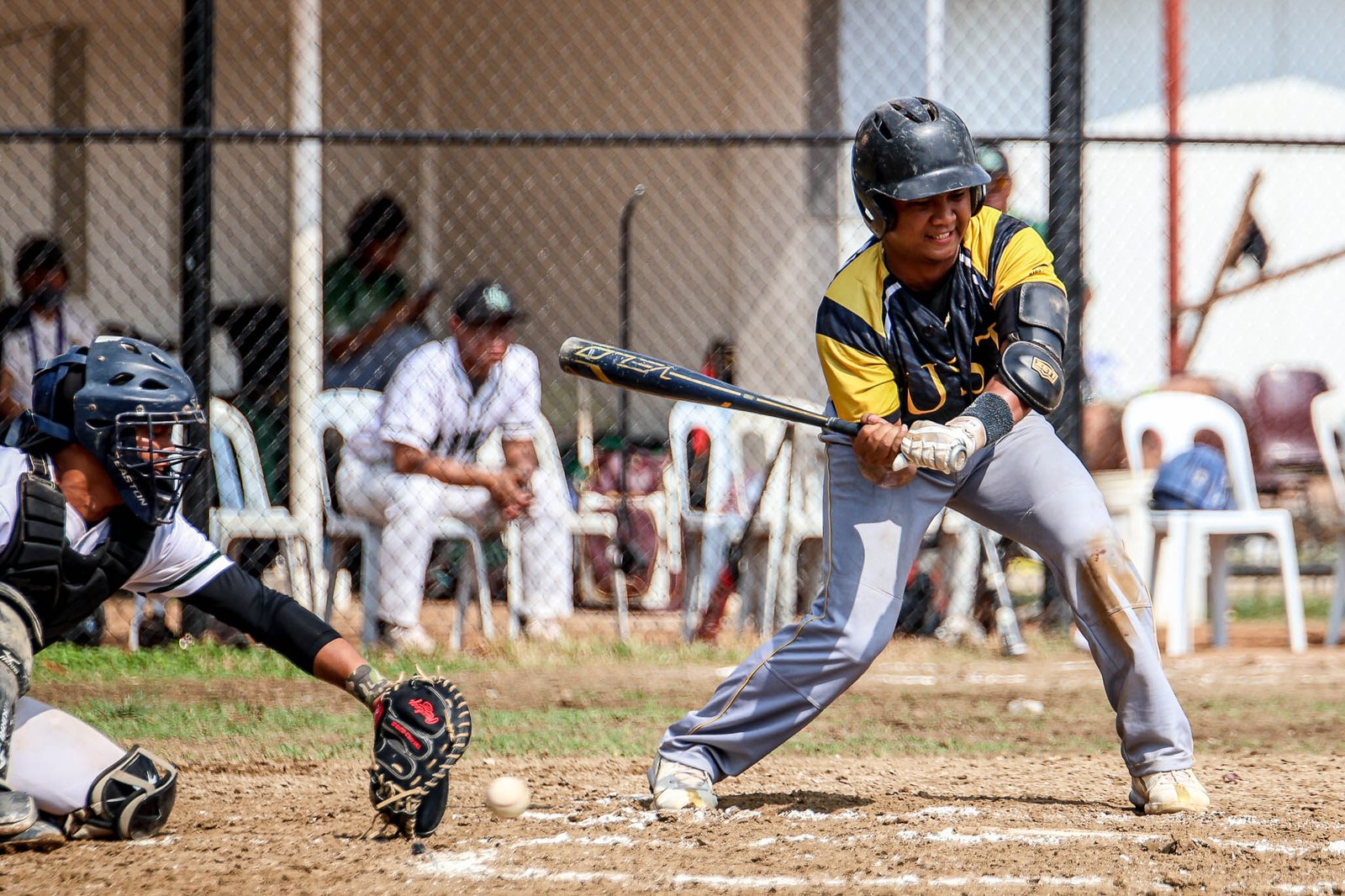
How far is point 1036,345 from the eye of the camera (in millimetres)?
3582

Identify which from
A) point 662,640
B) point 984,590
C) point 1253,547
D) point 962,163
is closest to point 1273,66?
point 1253,547

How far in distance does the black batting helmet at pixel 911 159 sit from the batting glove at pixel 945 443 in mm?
567

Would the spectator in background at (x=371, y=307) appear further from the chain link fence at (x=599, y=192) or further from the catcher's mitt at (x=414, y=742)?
the catcher's mitt at (x=414, y=742)

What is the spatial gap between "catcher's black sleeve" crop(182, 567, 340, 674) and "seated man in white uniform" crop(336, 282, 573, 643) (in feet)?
11.0

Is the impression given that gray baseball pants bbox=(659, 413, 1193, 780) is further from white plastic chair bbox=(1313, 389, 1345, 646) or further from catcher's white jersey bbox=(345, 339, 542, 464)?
white plastic chair bbox=(1313, 389, 1345, 646)

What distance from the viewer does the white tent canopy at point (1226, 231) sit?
1190 centimetres

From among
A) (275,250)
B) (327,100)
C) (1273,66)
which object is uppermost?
(1273,66)

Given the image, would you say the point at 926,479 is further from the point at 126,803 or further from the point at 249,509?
the point at 249,509

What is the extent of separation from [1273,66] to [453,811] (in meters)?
11.0

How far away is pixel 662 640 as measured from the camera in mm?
7609

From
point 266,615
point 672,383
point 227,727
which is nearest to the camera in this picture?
point 266,615

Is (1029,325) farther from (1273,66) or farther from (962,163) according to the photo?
(1273,66)

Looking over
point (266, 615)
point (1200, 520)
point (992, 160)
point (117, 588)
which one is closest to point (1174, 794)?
point (266, 615)

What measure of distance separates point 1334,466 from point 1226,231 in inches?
206
